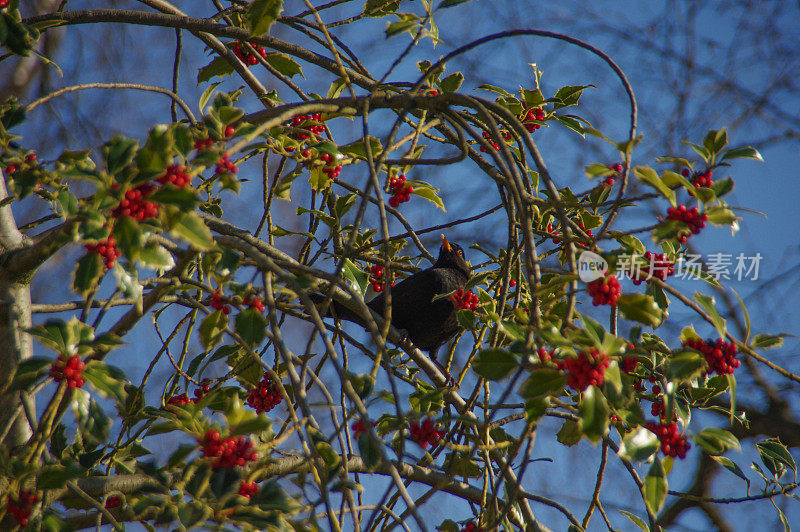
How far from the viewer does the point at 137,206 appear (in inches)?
37.2

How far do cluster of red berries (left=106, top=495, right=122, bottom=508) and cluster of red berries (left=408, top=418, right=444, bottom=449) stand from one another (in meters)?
0.67

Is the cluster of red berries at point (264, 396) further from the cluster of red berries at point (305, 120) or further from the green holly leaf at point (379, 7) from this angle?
the green holly leaf at point (379, 7)

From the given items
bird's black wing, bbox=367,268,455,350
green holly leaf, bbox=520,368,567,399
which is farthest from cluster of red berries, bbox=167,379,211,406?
green holly leaf, bbox=520,368,567,399

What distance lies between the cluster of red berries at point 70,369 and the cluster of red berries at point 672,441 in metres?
0.98

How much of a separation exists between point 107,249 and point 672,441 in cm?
101

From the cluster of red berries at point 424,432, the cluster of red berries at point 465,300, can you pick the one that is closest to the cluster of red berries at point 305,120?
the cluster of red berries at point 465,300

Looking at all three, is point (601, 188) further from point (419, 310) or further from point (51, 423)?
point (51, 423)

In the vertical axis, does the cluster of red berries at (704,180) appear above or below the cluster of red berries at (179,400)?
above

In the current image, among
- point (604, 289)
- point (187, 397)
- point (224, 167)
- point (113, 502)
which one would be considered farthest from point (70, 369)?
point (604, 289)

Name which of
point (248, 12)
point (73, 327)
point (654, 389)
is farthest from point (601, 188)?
point (73, 327)

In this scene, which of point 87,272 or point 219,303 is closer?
point 87,272

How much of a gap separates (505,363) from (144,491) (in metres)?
0.77

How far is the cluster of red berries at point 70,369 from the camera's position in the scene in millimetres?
1005

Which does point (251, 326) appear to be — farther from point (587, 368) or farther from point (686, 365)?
point (686, 365)
